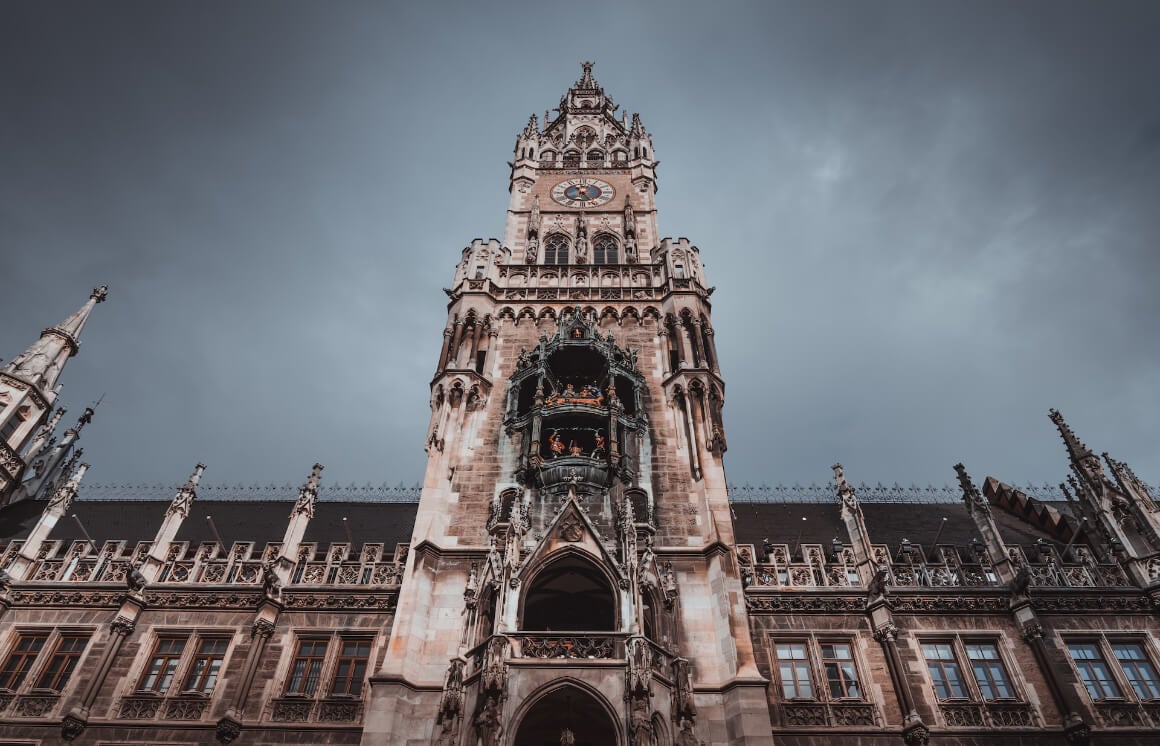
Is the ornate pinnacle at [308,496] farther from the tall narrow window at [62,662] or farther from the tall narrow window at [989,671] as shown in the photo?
the tall narrow window at [989,671]

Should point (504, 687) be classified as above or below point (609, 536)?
below

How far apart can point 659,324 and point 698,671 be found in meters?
13.5

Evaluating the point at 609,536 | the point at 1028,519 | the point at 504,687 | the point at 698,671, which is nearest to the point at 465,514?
the point at 609,536

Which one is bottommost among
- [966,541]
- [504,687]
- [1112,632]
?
[504,687]

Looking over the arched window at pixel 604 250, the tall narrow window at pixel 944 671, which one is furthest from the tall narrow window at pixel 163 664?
the arched window at pixel 604 250

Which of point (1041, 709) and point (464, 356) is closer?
point (1041, 709)

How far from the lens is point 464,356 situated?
26281 millimetres

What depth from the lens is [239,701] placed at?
62.0 ft

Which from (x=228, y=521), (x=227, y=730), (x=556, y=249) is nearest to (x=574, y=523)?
(x=227, y=730)

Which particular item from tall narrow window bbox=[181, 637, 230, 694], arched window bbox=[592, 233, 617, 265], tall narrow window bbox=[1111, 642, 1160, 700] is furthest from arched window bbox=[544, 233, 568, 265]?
tall narrow window bbox=[1111, 642, 1160, 700]

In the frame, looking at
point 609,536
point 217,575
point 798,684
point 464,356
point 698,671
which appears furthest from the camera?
point 464,356

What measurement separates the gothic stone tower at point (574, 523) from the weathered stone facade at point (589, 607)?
0.25 ft

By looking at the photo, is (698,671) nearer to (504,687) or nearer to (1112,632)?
(504,687)

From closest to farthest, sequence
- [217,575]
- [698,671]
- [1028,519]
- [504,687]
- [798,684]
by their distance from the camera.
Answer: [504,687]
[698,671]
[798,684]
[217,575]
[1028,519]
